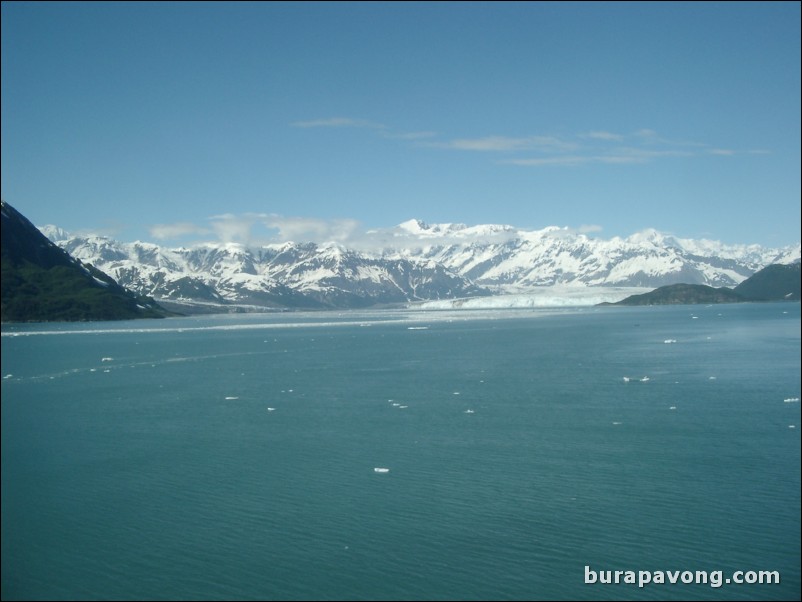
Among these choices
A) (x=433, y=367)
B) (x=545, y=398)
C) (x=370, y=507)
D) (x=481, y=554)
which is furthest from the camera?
(x=433, y=367)

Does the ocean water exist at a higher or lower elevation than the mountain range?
lower

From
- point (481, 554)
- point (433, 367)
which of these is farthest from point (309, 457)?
→ point (433, 367)

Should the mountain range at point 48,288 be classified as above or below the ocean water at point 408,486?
above

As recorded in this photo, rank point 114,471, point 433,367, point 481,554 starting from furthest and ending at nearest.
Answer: point 433,367, point 114,471, point 481,554

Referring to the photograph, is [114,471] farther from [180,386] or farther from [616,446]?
[180,386]

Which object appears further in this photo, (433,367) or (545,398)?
(433,367)

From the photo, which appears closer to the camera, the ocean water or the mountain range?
the ocean water

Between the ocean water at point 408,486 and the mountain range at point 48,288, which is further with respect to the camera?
the mountain range at point 48,288

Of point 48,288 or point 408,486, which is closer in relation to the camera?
point 408,486
